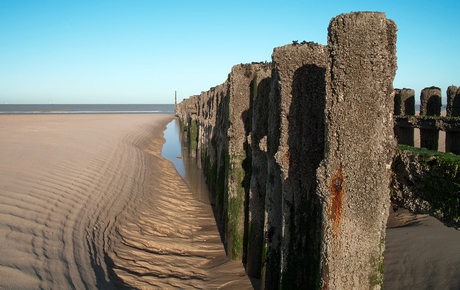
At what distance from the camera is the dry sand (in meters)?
3.75

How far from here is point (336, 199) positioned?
227cm

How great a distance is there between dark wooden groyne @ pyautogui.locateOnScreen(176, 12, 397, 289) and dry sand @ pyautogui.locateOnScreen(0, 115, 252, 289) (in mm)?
1392

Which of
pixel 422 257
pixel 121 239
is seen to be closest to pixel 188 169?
pixel 121 239

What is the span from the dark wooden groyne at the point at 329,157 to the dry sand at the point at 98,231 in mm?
1392

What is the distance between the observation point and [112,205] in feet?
21.6

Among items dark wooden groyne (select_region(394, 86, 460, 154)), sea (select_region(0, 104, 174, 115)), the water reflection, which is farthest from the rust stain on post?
sea (select_region(0, 104, 174, 115))

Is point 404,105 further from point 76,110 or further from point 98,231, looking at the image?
point 76,110

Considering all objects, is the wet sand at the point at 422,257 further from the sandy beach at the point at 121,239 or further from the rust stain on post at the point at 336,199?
the rust stain on post at the point at 336,199

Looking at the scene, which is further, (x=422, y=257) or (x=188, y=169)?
(x=188, y=169)

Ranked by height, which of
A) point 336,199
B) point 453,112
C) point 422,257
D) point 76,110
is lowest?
point 422,257

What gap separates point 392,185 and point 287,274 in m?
1.34

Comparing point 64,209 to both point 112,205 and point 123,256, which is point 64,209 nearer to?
point 112,205

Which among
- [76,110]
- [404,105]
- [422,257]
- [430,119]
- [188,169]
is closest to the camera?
[422,257]

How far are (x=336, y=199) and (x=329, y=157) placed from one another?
316mm
